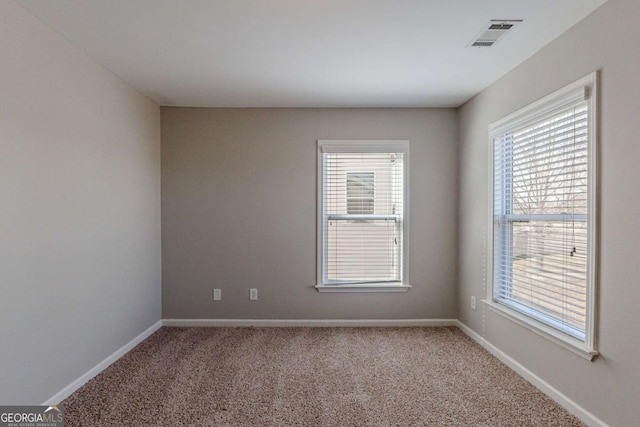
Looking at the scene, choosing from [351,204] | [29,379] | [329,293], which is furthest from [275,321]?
[29,379]

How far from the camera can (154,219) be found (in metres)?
4.02

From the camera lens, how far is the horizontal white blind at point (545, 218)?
2350mm

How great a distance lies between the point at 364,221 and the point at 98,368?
2850 mm

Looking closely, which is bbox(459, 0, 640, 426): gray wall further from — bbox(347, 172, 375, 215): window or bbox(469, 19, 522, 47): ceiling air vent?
bbox(347, 172, 375, 215): window

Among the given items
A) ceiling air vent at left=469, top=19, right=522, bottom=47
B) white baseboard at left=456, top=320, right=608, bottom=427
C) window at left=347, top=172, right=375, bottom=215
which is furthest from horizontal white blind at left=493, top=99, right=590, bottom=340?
window at left=347, top=172, right=375, bottom=215

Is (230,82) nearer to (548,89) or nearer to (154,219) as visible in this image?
(154,219)

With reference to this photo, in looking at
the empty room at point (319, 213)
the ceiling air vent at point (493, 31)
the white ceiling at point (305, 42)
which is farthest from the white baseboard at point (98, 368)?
the ceiling air vent at point (493, 31)

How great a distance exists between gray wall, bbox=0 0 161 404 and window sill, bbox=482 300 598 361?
3.33 m

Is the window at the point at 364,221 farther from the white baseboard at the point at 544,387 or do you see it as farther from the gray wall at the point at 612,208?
the gray wall at the point at 612,208

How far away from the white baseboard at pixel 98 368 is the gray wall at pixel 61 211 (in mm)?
41

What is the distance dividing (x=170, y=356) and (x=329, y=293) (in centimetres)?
175

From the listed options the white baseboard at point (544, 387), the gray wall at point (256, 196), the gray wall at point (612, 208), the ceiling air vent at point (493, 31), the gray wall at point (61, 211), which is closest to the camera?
the gray wall at point (612, 208)

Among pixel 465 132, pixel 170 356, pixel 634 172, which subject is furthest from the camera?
pixel 465 132

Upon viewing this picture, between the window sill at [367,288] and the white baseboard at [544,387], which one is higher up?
the window sill at [367,288]
